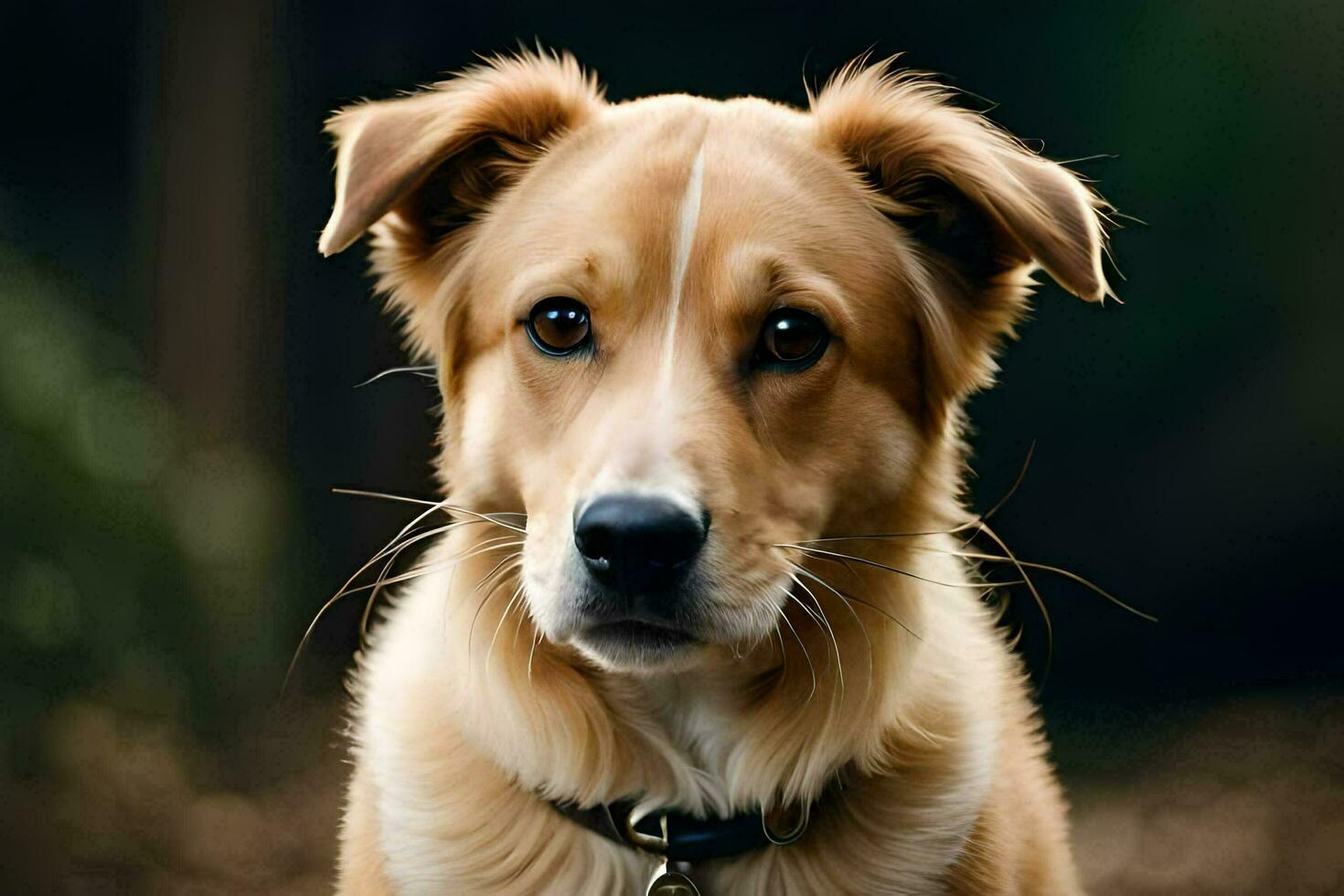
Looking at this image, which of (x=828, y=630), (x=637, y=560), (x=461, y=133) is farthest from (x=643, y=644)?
(x=461, y=133)

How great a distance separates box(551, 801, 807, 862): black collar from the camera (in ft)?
8.28

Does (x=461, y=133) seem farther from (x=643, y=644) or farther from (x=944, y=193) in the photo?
(x=643, y=644)

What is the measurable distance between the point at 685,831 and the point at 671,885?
111 millimetres

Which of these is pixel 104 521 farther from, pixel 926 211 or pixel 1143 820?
pixel 1143 820

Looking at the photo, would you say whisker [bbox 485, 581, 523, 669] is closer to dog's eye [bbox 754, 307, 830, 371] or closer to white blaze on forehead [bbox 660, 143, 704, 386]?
white blaze on forehead [bbox 660, 143, 704, 386]

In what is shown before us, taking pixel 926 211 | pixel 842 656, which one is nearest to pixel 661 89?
pixel 926 211

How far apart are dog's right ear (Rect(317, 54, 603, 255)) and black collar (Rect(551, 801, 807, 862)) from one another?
4.16ft

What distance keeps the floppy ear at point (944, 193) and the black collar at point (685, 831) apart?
942 mm

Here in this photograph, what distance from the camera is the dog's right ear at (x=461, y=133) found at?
2.62m

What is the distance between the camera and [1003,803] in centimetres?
279

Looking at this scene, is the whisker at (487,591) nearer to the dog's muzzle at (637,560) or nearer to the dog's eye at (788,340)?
the dog's muzzle at (637,560)

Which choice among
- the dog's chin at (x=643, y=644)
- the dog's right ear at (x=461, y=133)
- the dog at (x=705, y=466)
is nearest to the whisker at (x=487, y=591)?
the dog at (x=705, y=466)

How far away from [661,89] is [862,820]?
233cm

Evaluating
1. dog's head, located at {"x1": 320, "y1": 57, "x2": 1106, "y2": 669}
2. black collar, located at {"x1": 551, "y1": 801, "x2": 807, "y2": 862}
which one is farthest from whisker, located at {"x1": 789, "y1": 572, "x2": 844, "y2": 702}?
black collar, located at {"x1": 551, "y1": 801, "x2": 807, "y2": 862}
